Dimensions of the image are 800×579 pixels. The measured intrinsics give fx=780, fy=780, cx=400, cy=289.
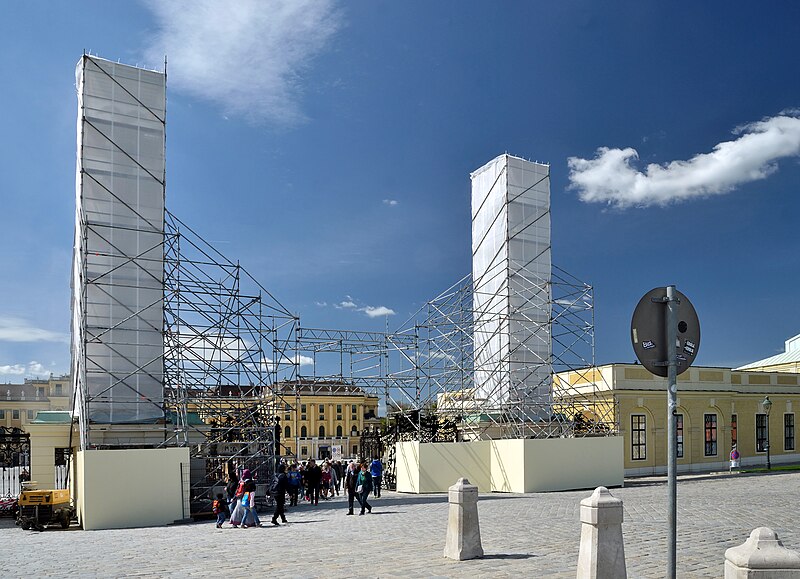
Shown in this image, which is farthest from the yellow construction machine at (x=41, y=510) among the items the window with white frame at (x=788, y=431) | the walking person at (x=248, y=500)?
the window with white frame at (x=788, y=431)

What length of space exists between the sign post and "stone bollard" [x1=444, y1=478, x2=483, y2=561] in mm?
5134

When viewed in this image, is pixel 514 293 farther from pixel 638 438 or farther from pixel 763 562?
pixel 763 562

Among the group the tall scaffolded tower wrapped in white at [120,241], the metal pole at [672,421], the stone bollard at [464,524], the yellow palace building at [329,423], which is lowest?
the yellow palace building at [329,423]

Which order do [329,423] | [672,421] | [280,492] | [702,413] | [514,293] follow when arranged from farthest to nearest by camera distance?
1. [329,423]
2. [702,413]
3. [514,293]
4. [280,492]
5. [672,421]

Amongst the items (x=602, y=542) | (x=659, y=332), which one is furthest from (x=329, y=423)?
(x=659, y=332)

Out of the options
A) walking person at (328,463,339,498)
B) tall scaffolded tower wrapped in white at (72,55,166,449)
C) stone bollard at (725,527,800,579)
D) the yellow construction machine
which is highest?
tall scaffolded tower wrapped in white at (72,55,166,449)

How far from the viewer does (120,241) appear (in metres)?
23.6

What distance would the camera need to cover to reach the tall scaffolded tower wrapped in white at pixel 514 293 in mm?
31578

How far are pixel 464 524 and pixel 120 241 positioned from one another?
16.5m

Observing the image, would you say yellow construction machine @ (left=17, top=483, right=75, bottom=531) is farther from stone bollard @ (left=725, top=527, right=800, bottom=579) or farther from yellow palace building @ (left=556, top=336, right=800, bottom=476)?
yellow palace building @ (left=556, top=336, right=800, bottom=476)

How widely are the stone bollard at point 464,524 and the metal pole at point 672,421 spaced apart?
5.18m

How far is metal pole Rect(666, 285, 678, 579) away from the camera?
555 cm

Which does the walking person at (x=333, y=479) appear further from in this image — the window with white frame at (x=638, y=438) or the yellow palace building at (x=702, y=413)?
the window with white frame at (x=638, y=438)

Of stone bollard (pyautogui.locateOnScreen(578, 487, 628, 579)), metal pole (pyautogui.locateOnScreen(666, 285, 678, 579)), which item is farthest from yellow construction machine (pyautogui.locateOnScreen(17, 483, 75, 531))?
metal pole (pyautogui.locateOnScreen(666, 285, 678, 579))
